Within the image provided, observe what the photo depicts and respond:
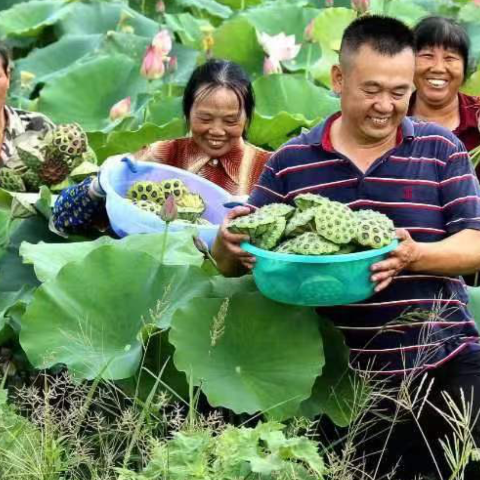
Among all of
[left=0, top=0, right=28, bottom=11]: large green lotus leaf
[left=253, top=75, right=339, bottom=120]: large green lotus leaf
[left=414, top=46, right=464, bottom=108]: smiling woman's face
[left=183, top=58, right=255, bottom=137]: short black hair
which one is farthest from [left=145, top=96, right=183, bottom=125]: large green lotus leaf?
[left=0, top=0, right=28, bottom=11]: large green lotus leaf

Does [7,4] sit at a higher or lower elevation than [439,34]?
lower

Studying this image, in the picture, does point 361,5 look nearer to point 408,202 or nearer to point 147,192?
point 147,192

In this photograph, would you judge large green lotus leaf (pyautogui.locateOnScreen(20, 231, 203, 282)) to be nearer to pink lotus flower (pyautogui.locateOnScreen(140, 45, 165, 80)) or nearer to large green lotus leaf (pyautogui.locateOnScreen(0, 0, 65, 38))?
pink lotus flower (pyautogui.locateOnScreen(140, 45, 165, 80))

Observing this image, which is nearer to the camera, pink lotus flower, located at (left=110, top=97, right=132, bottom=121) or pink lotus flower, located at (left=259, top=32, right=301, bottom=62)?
pink lotus flower, located at (left=110, top=97, right=132, bottom=121)

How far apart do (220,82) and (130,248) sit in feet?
2.58

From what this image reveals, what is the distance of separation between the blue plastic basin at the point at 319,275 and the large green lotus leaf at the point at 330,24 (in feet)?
13.2

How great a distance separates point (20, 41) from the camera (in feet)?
25.8

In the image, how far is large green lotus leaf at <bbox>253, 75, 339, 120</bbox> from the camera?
5.75 meters

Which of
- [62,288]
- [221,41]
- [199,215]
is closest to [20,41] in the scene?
[221,41]

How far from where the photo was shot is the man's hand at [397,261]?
303 cm

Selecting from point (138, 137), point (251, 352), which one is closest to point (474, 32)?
point (138, 137)

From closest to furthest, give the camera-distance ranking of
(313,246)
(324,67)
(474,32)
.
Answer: (313,246)
(324,67)
(474,32)

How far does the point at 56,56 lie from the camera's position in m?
7.42

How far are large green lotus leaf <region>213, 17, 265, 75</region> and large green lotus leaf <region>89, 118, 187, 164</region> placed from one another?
1806 mm
